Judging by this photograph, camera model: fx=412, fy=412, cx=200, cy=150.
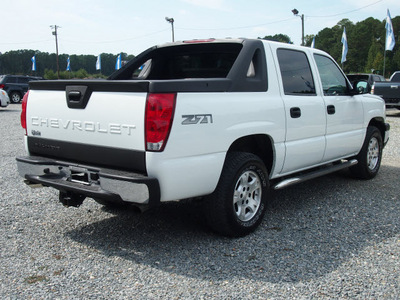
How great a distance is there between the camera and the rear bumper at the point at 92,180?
3186 mm

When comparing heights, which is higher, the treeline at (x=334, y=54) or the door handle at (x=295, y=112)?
the treeline at (x=334, y=54)

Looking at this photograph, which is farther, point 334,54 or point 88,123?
point 334,54

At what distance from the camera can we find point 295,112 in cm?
446

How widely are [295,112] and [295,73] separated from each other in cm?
54

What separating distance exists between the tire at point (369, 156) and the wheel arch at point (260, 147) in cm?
234

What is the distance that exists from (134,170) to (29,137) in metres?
1.43

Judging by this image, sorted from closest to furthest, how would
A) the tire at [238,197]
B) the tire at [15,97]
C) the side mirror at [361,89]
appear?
1. the tire at [238,197]
2. the side mirror at [361,89]
3. the tire at [15,97]

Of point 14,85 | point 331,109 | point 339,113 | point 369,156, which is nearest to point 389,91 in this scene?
point 369,156

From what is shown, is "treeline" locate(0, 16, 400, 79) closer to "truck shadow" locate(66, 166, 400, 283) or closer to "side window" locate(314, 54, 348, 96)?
"side window" locate(314, 54, 348, 96)

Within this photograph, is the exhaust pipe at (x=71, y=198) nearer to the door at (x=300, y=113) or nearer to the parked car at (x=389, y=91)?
the door at (x=300, y=113)

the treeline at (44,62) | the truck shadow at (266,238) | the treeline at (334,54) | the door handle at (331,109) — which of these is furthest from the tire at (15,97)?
the treeline at (44,62)

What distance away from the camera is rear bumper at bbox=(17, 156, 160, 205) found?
3.19 m

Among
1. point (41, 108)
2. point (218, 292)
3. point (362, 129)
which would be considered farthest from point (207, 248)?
point (362, 129)

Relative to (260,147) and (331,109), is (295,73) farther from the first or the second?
(260,147)
